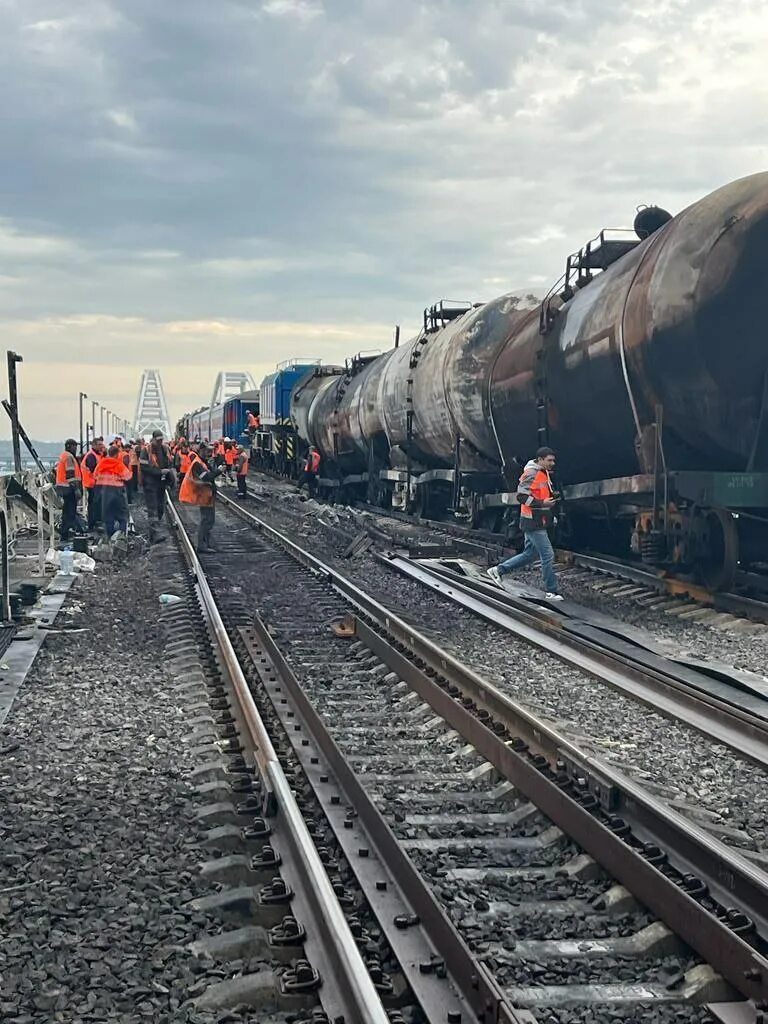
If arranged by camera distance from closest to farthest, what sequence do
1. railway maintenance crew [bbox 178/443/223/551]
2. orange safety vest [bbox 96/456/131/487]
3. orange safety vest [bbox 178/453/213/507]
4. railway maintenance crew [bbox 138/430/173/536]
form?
railway maintenance crew [bbox 178/443/223/551] < orange safety vest [bbox 178/453/213/507] < orange safety vest [bbox 96/456/131/487] < railway maintenance crew [bbox 138/430/173/536]

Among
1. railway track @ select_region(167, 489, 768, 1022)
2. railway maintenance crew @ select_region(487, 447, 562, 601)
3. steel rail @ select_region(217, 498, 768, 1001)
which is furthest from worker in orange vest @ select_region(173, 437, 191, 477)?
steel rail @ select_region(217, 498, 768, 1001)

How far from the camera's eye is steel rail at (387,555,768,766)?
5994 millimetres

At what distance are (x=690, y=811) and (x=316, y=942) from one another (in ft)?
6.70

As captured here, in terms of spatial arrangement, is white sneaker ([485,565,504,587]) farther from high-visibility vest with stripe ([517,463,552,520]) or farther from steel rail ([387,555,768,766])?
high-visibility vest with stripe ([517,463,552,520])

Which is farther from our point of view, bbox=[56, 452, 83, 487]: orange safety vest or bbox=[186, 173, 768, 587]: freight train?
bbox=[56, 452, 83, 487]: orange safety vest

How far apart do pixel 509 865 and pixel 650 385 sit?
6.56 meters

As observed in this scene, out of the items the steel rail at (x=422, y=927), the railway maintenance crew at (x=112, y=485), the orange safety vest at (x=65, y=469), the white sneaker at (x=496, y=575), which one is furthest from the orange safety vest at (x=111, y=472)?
the steel rail at (x=422, y=927)

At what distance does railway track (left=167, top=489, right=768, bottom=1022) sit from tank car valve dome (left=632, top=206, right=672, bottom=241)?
6.89 meters

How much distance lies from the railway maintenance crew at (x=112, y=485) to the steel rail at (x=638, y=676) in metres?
6.77

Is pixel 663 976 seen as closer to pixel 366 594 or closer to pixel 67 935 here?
pixel 67 935

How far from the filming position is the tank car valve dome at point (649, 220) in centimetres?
1204

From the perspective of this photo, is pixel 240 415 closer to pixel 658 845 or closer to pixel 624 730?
pixel 624 730

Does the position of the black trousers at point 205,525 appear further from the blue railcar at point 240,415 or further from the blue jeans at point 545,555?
the blue railcar at point 240,415

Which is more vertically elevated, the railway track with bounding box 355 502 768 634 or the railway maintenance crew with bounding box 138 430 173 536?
the railway maintenance crew with bounding box 138 430 173 536
